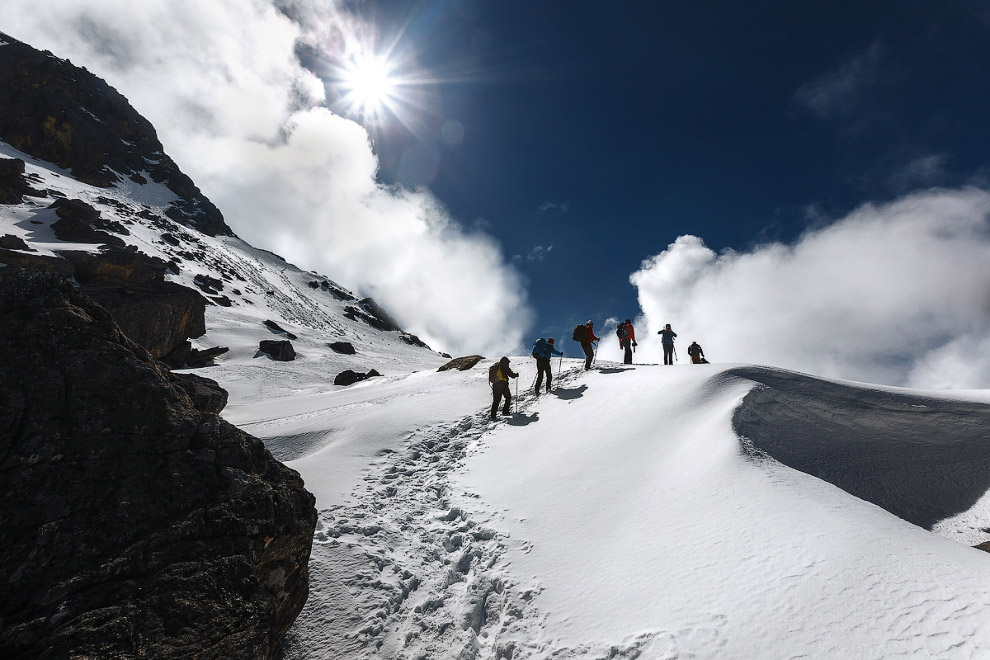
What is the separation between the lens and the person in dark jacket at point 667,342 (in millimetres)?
16767

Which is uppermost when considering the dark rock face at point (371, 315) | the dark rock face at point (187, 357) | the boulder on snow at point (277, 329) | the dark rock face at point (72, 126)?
the dark rock face at point (72, 126)

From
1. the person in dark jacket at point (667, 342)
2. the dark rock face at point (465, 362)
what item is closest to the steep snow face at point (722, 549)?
the person in dark jacket at point (667, 342)

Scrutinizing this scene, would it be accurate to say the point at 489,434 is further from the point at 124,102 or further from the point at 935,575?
the point at 124,102

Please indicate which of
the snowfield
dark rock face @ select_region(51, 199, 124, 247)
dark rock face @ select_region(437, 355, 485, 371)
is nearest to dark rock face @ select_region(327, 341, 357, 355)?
dark rock face @ select_region(437, 355, 485, 371)

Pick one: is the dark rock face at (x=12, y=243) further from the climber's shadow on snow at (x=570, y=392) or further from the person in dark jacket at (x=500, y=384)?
the climber's shadow on snow at (x=570, y=392)

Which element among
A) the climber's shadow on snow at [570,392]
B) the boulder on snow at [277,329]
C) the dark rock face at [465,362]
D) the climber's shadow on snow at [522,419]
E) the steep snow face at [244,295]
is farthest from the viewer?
the boulder on snow at [277,329]

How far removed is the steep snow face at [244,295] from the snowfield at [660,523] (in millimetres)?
21516

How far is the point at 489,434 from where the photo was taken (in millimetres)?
10688

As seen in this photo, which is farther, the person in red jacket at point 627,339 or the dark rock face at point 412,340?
the dark rock face at point 412,340

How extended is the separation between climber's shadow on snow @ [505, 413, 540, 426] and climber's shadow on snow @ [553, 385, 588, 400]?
55.8 inches

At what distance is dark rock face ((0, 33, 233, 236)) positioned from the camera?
273ft

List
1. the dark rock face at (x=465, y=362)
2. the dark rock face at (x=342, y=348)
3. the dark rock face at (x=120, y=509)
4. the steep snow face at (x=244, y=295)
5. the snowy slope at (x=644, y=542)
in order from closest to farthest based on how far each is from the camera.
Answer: the dark rock face at (x=120, y=509) → the snowy slope at (x=644, y=542) → the dark rock face at (x=465, y=362) → the steep snow face at (x=244, y=295) → the dark rock face at (x=342, y=348)

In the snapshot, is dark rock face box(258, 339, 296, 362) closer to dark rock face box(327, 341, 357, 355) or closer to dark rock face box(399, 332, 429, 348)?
dark rock face box(327, 341, 357, 355)

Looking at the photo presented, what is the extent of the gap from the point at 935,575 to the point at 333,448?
963 cm
